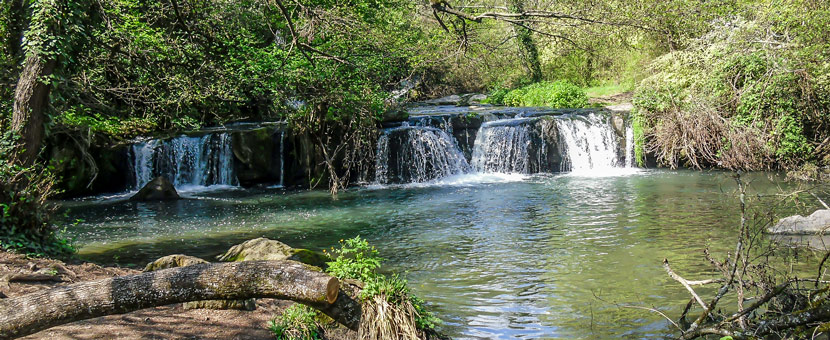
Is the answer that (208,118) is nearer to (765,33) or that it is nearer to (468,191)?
(468,191)

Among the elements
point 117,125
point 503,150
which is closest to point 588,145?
point 503,150

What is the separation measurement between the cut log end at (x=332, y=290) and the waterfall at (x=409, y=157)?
13489 mm

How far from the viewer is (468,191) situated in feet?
51.3

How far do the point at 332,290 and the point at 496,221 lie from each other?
292 inches

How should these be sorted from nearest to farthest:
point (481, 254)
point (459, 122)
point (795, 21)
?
A: point (481, 254) → point (795, 21) → point (459, 122)

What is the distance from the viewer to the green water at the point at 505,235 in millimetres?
6504

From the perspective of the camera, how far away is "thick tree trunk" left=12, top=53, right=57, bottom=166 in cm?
719

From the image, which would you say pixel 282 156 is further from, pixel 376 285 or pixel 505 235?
pixel 376 285

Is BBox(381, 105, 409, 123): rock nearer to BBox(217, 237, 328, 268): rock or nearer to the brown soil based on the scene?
BBox(217, 237, 328, 268): rock

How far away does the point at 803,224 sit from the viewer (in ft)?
30.8

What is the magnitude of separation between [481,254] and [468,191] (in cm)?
668

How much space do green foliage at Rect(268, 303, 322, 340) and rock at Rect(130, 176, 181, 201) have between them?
441 inches

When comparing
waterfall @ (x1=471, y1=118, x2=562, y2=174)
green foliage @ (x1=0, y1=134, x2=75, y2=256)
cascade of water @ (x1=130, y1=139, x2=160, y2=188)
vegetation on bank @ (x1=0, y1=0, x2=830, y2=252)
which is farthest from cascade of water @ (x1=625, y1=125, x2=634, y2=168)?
green foliage @ (x1=0, y1=134, x2=75, y2=256)

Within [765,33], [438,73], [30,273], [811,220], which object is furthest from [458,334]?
[438,73]
